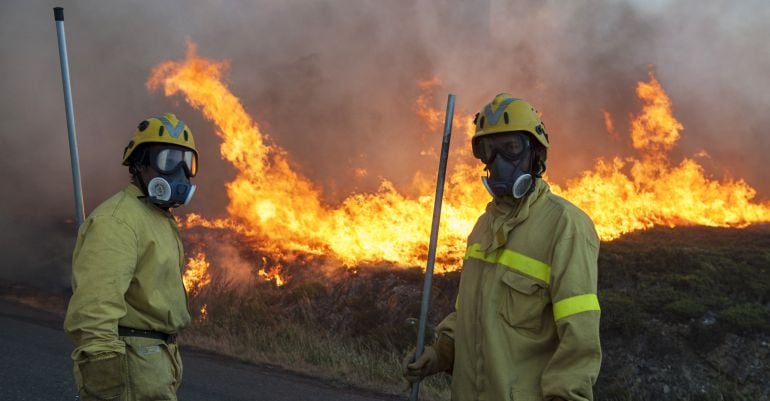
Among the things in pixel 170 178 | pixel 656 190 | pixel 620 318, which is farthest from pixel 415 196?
pixel 170 178

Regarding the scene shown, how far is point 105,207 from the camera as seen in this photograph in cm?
287

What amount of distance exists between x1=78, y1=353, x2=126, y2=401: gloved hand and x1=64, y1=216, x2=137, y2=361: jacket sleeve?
0.09 feet

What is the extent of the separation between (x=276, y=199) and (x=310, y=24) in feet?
14.1

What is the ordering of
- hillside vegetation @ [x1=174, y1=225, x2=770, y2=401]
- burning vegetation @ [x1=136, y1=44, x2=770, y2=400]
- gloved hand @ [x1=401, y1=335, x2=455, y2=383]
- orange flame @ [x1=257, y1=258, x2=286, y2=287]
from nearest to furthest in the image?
1. gloved hand @ [x1=401, y1=335, x2=455, y2=383]
2. hillside vegetation @ [x1=174, y1=225, x2=770, y2=401]
3. burning vegetation @ [x1=136, y1=44, x2=770, y2=400]
4. orange flame @ [x1=257, y1=258, x2=286, y2=287]

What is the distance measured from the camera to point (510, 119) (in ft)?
9.17

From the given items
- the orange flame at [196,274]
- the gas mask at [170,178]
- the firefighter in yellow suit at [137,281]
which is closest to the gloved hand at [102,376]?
the firefighter in yellow suit at [137,281]

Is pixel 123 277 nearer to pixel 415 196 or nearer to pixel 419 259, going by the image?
pixel 419 259

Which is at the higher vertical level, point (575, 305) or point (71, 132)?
point (71, 132)

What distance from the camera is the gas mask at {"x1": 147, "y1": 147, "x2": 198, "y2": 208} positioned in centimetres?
303

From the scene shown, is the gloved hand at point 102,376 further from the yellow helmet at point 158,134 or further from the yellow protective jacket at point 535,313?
the yellow protective jacket at point 535,313

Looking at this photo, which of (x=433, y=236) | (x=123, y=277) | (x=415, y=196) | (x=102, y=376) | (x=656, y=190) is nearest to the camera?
(x=102, y=376)

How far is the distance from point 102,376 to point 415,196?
11.6 metres

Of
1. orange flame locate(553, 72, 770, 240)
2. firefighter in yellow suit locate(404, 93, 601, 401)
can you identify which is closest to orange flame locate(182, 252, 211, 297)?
orange flame locate(553, 72, 770, 240)

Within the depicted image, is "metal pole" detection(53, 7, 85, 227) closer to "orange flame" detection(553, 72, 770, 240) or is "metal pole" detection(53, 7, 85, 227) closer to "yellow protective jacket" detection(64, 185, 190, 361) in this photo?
"yellow protective jacket" detection(64, 185, 190, 361)
